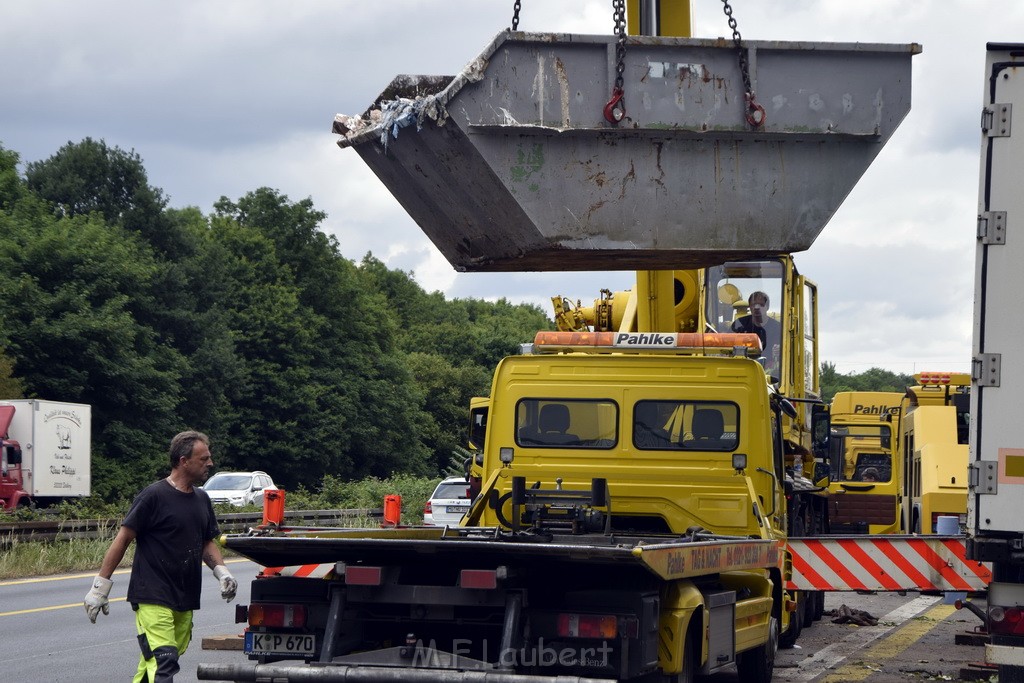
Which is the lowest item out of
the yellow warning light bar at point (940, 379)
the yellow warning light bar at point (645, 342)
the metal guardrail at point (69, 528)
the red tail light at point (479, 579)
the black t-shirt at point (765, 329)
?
the metal guardrail at point (69, 528)

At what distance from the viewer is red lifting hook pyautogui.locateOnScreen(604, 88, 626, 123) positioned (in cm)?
902

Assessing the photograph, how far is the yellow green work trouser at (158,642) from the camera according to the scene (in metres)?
7.77

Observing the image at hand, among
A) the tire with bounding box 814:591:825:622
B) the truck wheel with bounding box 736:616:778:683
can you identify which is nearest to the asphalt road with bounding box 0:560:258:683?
the truck wheel with bounding box 736:616:778:683

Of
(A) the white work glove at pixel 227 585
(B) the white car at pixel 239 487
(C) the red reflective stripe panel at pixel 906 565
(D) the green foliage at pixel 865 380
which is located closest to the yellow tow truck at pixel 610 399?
(A) the white work glove at pixel 227 585

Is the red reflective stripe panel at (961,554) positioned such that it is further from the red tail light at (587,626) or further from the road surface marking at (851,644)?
the red tail light at (587,626)

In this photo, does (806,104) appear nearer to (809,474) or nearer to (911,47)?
(911,47)

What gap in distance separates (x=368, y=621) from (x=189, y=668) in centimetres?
421

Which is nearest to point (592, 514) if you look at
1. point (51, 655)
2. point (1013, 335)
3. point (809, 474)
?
point (1013, 335)

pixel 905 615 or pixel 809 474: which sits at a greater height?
pixel 809 474

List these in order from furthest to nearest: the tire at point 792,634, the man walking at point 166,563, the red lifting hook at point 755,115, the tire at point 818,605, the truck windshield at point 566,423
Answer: the tire at point 818,605, the tire at point 792,634, the truck windshield at point 566,423, the red lifting hook at point 755,115, the man walking at point 166,563

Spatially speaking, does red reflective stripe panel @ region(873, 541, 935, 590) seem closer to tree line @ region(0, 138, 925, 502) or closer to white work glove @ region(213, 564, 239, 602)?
white work glove @ region(213, 564, 239, 602)

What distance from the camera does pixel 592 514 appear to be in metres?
10.1

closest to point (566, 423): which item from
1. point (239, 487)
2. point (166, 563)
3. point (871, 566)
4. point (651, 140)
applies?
point (871, 566)

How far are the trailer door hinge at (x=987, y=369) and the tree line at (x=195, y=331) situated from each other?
42783mm
